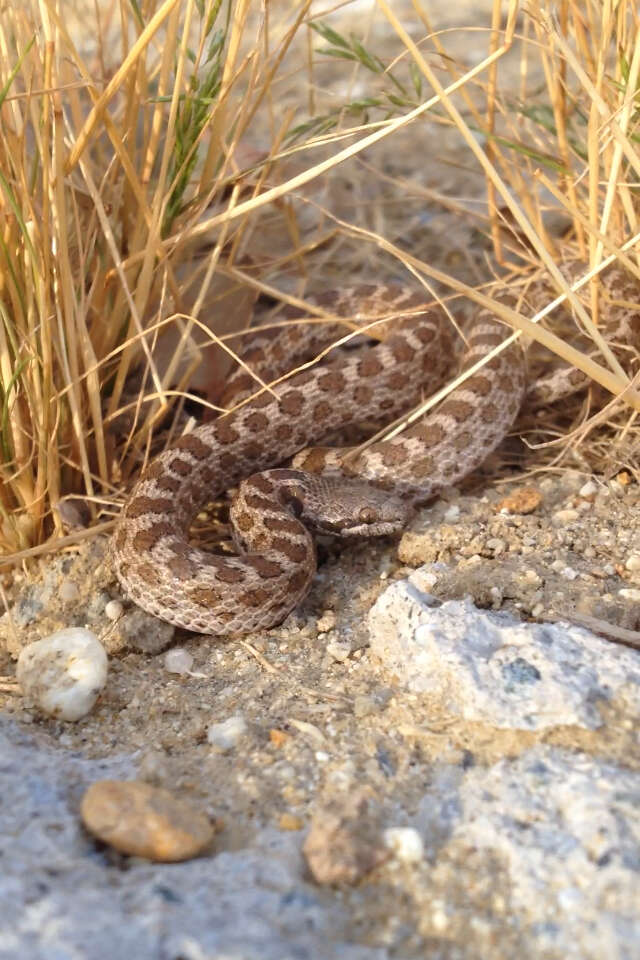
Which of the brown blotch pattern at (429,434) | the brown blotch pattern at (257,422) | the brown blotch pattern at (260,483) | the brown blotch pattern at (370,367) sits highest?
the brown blotch pattern at (370,367)

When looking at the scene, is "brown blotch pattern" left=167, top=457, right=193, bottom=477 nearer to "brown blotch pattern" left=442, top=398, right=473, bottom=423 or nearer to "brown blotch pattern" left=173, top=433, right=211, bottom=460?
"brown blotch pattern" left=173, top=433, right=211, bottom=460

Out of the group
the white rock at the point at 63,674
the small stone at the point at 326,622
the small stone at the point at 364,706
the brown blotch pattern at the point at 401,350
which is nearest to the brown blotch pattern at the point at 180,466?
the small stone at the point at 326,622

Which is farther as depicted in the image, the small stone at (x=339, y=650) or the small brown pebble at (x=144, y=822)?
the small stone at (x=339, y=650)

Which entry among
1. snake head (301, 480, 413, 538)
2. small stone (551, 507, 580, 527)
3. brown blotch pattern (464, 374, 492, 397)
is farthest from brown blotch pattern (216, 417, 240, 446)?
small stone (551, 507, 580, 527)

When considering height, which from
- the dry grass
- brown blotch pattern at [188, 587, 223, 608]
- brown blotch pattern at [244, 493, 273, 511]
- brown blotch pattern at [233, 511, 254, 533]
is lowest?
brown blotch pattern at [233, 511, 254, 533]

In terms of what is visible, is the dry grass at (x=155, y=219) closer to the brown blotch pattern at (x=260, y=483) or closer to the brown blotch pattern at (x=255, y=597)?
the brown blotch pattern at (x=260, y=483)

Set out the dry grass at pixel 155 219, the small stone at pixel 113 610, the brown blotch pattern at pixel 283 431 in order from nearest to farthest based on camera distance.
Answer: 1. the dry grass at pixel 155 219
2. the small stone at pixel 113 610
3. the brown blotch pattern at pixel 283 431

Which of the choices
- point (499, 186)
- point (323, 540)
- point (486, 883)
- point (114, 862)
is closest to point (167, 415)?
point (323, 540)
